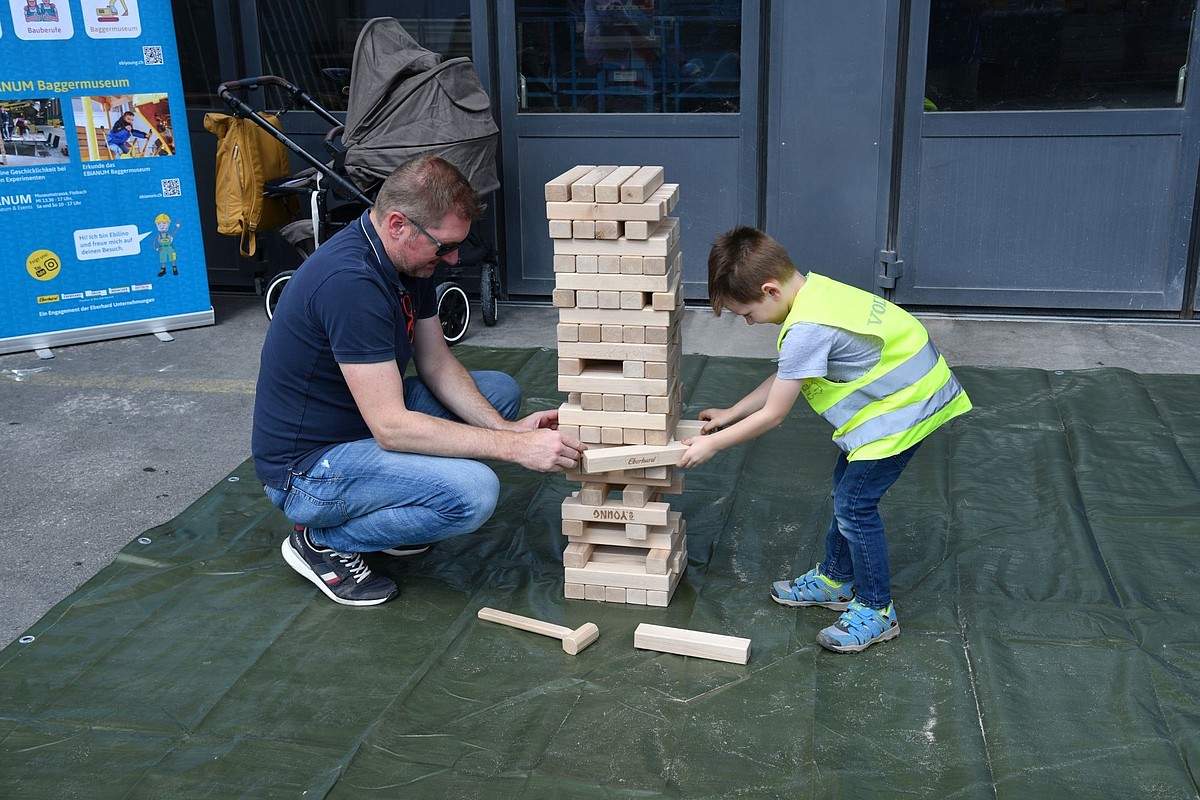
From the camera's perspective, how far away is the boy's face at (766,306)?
3143 mm

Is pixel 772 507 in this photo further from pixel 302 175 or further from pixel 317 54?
pixel 317 54

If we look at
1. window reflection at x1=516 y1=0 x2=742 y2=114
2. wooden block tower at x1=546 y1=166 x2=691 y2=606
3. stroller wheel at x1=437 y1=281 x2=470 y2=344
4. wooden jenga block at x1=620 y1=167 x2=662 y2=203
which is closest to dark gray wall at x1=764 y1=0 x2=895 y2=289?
window reflection at x1=516 y1=0 x2=742 y2=114

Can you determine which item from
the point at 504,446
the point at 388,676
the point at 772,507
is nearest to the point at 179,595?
the point at 388,676

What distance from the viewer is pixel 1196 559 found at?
371 centimetres

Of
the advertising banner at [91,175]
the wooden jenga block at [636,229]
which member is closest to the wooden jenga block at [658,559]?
the wooden jenga block at [636,229]

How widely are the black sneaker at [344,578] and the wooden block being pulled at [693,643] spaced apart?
2.85 feet

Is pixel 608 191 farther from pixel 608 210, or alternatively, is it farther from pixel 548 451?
pixel 548 451

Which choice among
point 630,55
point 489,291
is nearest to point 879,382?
point 489,291

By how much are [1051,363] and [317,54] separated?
183 inches

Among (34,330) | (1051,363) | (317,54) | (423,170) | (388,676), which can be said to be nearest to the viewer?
(388,676)

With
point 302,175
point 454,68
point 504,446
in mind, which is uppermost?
point 454,68

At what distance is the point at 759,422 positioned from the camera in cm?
315

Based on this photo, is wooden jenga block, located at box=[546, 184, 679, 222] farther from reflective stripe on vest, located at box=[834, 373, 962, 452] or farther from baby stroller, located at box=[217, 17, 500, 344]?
baby stroller, located at box=[217, 17, 500, 344]

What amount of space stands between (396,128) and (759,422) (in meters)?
3.51
